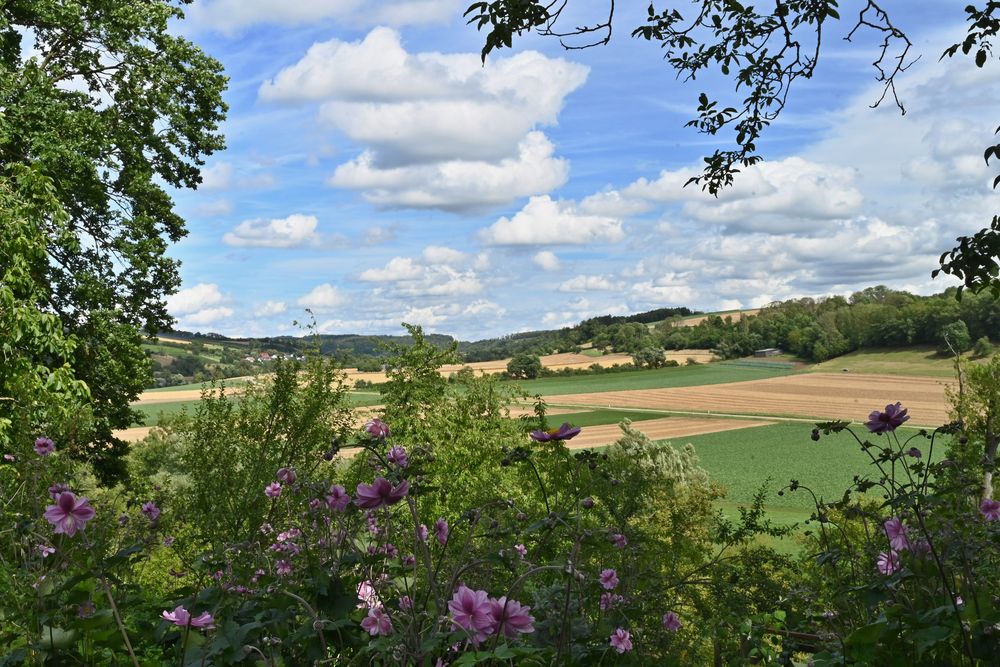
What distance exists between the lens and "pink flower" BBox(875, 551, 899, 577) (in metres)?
2.57

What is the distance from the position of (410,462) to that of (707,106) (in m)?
3.99

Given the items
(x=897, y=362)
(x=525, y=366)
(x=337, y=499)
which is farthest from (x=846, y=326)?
(x=337, y=499)

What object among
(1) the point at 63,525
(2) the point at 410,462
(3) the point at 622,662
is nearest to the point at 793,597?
(3) the point at 622,662

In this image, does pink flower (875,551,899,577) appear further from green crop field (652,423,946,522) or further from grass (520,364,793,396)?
grass (520,364,793,396)

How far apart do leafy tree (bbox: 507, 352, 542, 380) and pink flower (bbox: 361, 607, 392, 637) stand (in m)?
50.6

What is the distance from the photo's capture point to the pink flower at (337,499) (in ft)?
7.68

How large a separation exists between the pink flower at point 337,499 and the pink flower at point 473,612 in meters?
0.80

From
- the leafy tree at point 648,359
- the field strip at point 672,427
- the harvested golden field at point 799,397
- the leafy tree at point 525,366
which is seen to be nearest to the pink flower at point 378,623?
the field strip at point 672,427

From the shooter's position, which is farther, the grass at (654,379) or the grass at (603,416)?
the grass at (654,379)

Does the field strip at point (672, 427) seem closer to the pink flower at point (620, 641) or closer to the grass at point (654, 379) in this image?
the grass at point (654, 379)

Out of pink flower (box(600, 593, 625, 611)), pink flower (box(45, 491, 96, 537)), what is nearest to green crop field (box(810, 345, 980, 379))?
pink flower (box(600, 593, 625, 611))

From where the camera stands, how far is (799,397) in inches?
1898

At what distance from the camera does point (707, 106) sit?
17.1 ft

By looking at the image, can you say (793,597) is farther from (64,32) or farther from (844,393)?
(844,393)
